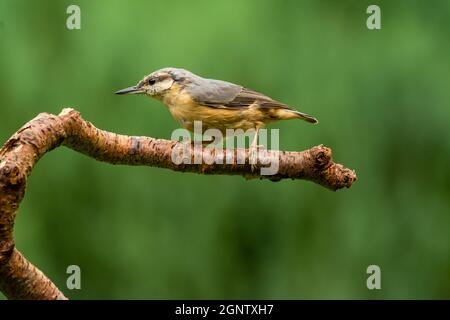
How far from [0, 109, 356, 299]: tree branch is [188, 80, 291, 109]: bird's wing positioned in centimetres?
74

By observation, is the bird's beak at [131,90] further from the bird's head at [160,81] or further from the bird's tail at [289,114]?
the bird's tail at [289,114]

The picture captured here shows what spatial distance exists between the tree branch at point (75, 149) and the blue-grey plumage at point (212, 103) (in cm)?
70

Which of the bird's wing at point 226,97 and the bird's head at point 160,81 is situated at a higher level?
the bird's head at point 160,81

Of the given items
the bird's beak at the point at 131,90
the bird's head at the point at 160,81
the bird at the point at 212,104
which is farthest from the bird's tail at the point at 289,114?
the bird's beak at the point at 131,90

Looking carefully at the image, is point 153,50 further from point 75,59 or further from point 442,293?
point 442,293

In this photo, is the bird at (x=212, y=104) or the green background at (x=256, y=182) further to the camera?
the green background at (x=256, y=182)

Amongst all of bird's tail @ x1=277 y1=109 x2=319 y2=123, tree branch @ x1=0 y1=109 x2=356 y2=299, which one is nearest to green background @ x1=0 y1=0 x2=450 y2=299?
bird's tail @ x1=277 y1=109 x2=319 y2=123

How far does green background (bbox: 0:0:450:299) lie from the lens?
3.84 meters

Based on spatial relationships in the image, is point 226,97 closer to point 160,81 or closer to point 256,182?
point 160,81

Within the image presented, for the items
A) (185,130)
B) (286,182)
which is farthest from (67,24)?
(286,182)

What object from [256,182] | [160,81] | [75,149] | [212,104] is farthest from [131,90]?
[256,182]

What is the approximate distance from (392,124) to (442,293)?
1.03m

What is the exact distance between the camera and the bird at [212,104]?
121 inches

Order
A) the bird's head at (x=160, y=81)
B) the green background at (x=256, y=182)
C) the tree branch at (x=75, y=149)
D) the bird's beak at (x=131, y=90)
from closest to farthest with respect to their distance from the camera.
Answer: the tree branch at (x=75, y=149) → the bird's beak at (x=131, y=90) → the bird's head at (x=160, y=81) → the green background at (x=256, y=182)
